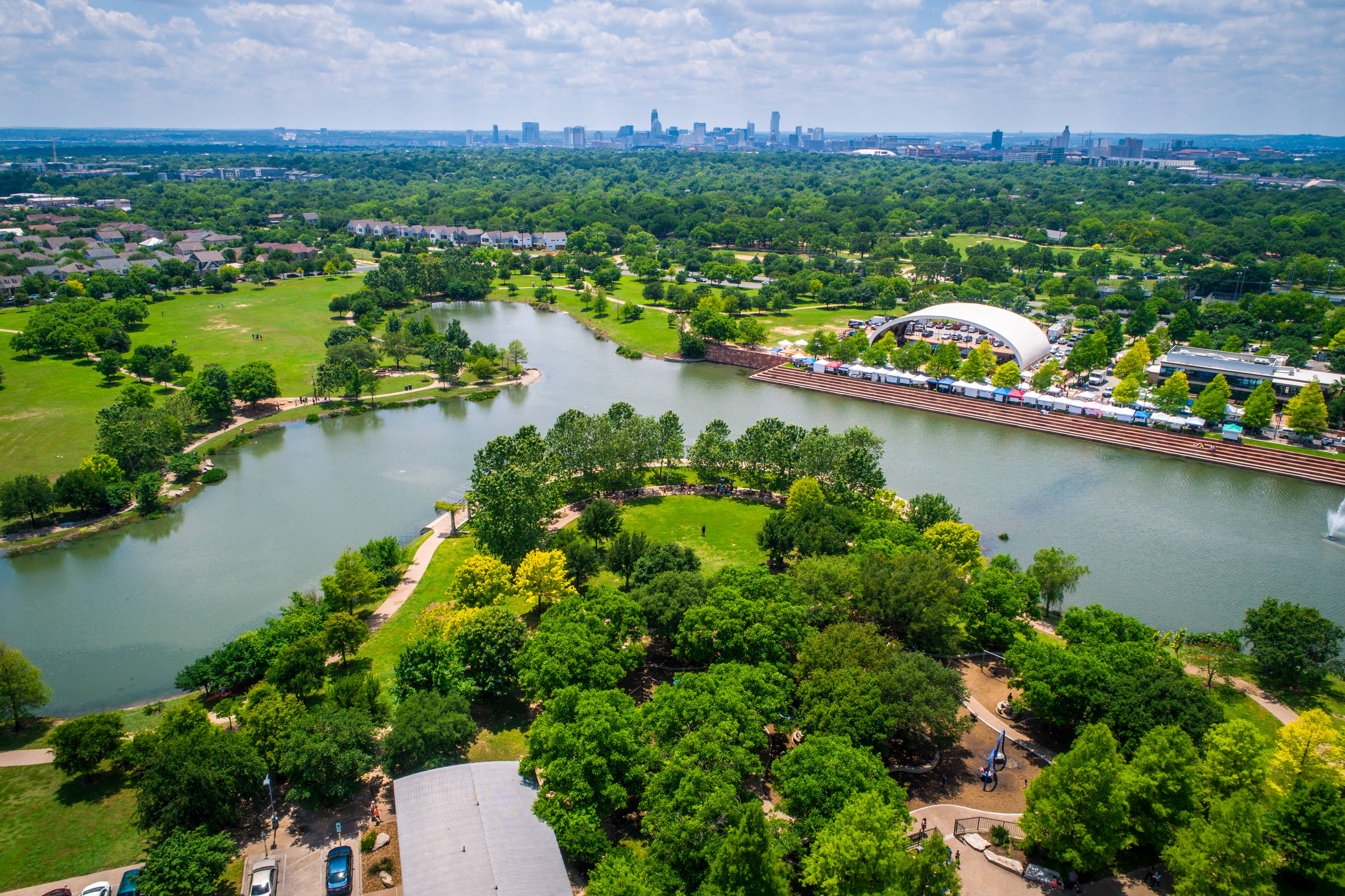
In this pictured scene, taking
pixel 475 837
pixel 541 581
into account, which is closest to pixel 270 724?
pixel 475 837

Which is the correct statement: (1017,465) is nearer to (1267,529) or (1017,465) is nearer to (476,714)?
(1267,529)

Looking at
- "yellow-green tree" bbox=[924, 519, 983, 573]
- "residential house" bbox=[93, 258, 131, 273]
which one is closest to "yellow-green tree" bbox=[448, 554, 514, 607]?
"yellow-green tree" bbox=[924, 519, 983, 573]

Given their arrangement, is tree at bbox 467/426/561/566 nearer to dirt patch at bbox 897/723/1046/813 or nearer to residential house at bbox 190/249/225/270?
dirt patch at bbox 897/723/1046/813

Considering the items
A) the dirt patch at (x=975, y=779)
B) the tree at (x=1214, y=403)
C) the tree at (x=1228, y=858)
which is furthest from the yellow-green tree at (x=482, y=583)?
the tree at (x=1214, y=403)

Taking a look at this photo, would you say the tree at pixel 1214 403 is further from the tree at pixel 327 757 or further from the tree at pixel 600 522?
the tree at pixel 327 757

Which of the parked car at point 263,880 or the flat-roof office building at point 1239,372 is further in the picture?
the flat-roof office building at point 1239,372

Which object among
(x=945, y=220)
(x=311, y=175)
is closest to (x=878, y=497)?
(x=945, y=220)
